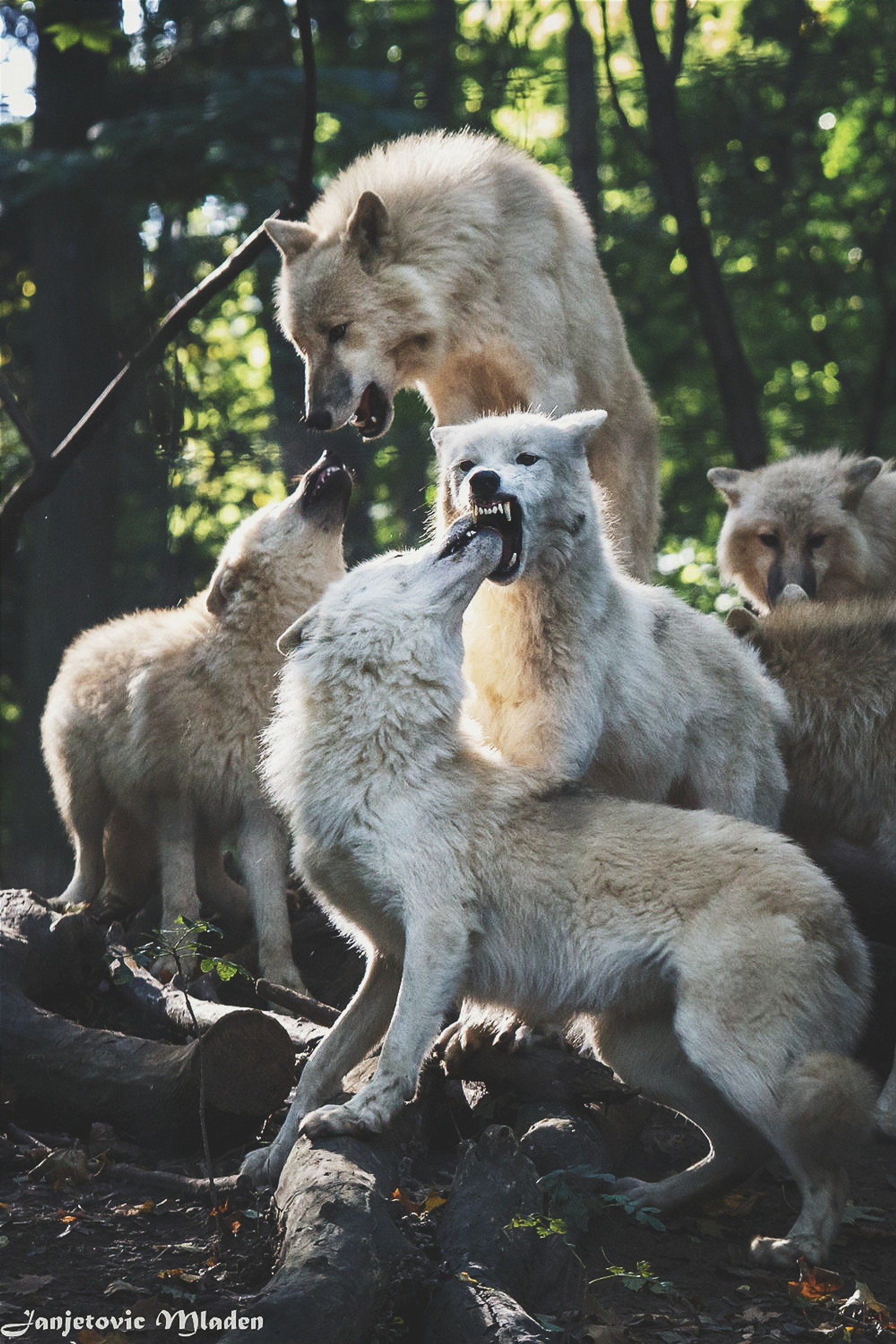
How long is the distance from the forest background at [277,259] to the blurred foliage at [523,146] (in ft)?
0.12

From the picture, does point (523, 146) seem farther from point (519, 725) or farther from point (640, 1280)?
point (640, 1280)

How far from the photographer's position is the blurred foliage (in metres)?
10.9

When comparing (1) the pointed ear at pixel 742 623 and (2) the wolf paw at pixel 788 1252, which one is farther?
(1) the pointed ear at pixel 742 623

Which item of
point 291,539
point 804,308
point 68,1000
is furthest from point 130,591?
point 804,308

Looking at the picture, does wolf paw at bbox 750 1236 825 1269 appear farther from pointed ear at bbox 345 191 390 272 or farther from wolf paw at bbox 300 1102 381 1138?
pointed ear at bbox 345 191 390 272

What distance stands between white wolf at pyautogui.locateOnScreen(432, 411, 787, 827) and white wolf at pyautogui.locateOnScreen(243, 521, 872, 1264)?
0.37 metres

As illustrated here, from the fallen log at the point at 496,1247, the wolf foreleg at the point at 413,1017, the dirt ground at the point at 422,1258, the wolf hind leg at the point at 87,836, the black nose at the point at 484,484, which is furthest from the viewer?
the wolf hind leg at the point at 87,836

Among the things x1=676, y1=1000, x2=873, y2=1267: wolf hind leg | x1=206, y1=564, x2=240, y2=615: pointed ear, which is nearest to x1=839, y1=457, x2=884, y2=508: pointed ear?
x1=206, y1=564, x2=240, y2=615: pointed ear

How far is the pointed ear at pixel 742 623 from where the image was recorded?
5.97 meters

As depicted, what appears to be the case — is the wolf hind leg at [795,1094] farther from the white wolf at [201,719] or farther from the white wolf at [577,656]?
the white wolf at [201,719]

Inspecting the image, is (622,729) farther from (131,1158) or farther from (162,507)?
(162,507)

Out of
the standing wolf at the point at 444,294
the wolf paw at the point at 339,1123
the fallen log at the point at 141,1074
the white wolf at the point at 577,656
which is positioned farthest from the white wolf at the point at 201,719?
the wolf paw at the point at 339,1123

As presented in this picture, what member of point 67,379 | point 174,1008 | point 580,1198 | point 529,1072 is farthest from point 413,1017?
point 67,379

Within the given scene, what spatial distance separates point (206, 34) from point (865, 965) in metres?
11.4
